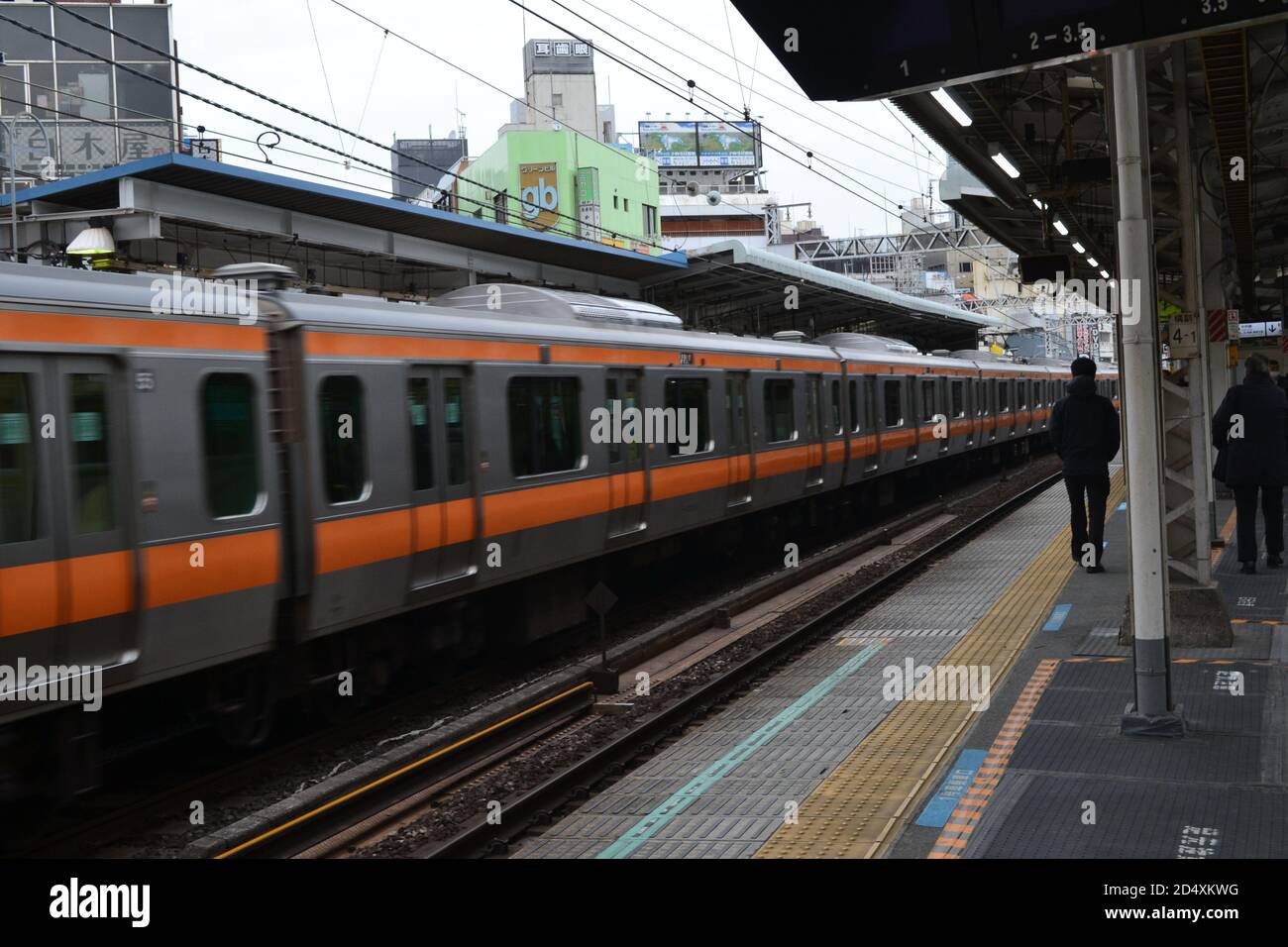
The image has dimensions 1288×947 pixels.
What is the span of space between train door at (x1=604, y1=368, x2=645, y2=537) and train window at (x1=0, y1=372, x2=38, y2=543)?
19.6 ft

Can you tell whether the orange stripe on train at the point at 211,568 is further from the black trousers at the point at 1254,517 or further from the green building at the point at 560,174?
the green building at the point at 560,174

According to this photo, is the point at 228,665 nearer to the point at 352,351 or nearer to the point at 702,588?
the point at 352,351

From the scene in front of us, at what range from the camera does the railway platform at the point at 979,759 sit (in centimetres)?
552

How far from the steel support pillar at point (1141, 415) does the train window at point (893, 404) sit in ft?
43.7

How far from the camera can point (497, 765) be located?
304 inches

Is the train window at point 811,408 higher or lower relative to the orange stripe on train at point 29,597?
higher

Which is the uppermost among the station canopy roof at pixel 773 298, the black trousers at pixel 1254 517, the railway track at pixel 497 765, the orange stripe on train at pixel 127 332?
the station canopy roof at pixel 773 298

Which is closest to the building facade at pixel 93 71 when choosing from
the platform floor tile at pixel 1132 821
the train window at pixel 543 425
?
the train window at pixel 543 425

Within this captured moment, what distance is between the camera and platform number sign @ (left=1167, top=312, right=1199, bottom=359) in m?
9.03

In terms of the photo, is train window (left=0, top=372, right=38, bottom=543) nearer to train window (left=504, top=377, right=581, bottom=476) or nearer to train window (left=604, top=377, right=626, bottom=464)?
train window (left=504, top=377, right=581, bottom=476)

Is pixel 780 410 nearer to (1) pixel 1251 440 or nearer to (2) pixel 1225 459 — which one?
(2) pixel 1225 459

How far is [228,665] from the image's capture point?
741cm

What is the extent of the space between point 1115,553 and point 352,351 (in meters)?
8.49
